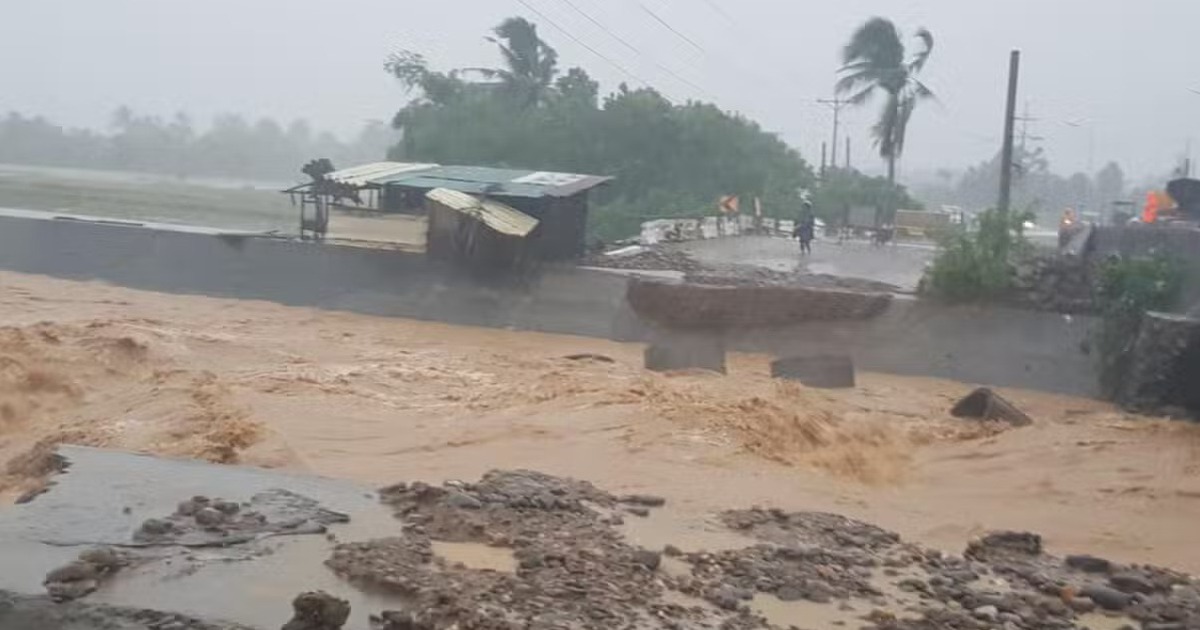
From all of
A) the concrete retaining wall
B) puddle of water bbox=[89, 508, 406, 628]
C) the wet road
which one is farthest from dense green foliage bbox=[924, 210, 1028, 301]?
puddle of water bbox=[89, 508, 406, 628]

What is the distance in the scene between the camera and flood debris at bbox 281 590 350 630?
5.98 metres

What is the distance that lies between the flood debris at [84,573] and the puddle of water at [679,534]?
2.71m

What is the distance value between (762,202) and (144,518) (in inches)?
1214

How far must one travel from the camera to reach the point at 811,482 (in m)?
12.0

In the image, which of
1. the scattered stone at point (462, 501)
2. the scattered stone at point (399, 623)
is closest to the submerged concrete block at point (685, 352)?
the scattered stone at point (462, 501)

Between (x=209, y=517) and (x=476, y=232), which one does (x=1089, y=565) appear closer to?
(x=209, y=517)

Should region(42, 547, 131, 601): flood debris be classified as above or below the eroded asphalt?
above

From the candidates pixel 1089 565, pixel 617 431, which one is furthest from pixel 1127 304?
pixel 1089 565

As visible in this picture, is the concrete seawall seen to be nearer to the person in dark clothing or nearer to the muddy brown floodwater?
the muddy brown floodwater

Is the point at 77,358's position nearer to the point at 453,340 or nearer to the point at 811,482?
the point at 453,340

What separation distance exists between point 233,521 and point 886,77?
35.1 meters

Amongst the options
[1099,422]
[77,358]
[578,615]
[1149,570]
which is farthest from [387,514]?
[1099,422]

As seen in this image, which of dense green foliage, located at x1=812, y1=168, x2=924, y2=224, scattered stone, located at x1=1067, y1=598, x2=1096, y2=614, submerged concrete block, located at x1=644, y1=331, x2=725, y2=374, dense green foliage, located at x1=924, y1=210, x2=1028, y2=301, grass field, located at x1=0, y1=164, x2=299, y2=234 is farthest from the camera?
dense green foliage, located at x1=812, y1=168, x2=924, y2=224

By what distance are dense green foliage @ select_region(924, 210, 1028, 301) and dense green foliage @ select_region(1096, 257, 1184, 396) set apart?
5.33 ft
